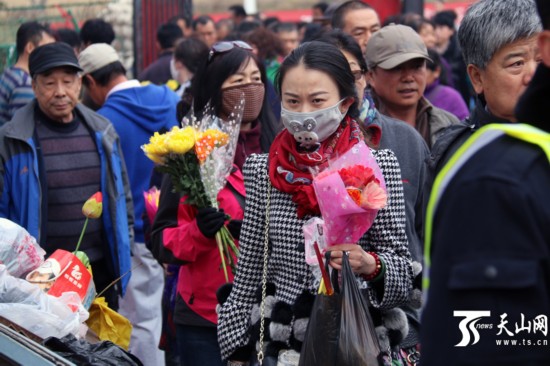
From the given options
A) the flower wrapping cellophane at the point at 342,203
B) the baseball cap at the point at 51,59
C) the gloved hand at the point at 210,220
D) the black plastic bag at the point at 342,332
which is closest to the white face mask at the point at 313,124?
the flower wrapping cellophane at the point at 342,203

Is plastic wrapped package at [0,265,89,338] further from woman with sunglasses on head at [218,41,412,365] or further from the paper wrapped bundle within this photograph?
woman with sunglasses on head at [218,41,412,365]

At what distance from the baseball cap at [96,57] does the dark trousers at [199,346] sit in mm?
3681

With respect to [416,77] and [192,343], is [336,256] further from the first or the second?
[416,77]

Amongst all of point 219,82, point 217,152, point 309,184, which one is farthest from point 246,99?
point 309,184

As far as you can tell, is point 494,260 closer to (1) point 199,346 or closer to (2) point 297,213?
(2) point 297,213

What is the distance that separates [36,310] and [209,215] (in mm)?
991

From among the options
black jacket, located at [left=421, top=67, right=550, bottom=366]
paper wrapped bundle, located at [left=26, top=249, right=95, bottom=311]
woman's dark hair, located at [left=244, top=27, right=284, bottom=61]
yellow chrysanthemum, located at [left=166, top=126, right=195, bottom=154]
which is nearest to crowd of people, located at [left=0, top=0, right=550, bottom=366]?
black jacket, located at [left=421, top=67, right=550, bottom=366]

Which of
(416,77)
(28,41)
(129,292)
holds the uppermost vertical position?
(28,41)

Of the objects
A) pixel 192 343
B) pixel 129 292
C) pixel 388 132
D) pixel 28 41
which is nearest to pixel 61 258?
pixel 192 343

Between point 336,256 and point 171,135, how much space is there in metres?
1.71

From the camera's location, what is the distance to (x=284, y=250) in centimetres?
388

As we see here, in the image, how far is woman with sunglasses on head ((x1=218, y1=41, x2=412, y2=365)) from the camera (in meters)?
3.80

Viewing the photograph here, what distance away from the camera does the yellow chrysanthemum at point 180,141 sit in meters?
4.97

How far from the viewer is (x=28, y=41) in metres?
9.27
